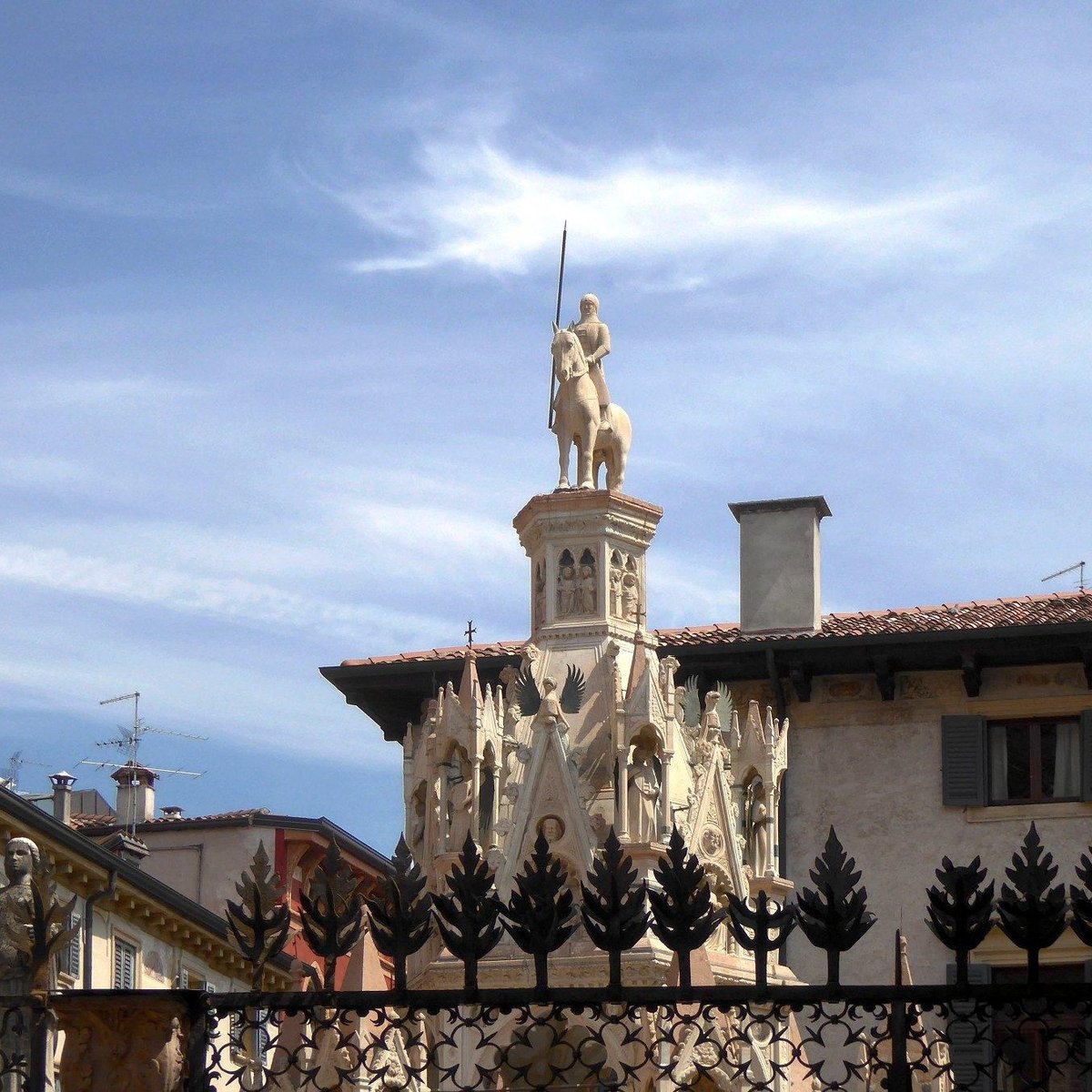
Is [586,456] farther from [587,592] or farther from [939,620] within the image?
[939,620]

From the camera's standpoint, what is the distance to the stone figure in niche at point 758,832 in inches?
877

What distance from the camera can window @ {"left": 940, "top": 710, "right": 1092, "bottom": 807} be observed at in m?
30.7

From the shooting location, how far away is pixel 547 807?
20703 mm

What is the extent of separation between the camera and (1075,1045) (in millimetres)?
9680

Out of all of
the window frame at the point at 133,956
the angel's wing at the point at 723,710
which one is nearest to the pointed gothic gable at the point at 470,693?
the angel's wing at the point at 723,710

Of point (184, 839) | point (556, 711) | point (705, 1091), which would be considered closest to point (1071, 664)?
point (556, 711)

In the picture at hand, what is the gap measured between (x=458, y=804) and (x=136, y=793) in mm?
23795

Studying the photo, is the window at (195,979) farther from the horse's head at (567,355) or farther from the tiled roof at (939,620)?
the horse's head at (567,355)

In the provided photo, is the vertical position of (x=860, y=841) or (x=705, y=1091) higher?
(x=860, y=841)

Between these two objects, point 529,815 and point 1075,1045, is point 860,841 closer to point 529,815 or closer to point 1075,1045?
point 529,815

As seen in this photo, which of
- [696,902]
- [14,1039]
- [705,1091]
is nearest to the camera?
[696,902]

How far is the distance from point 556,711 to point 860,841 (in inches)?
424

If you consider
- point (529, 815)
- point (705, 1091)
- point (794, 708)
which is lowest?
point (705, 1091)

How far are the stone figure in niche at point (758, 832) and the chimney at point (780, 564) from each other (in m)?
9.73
